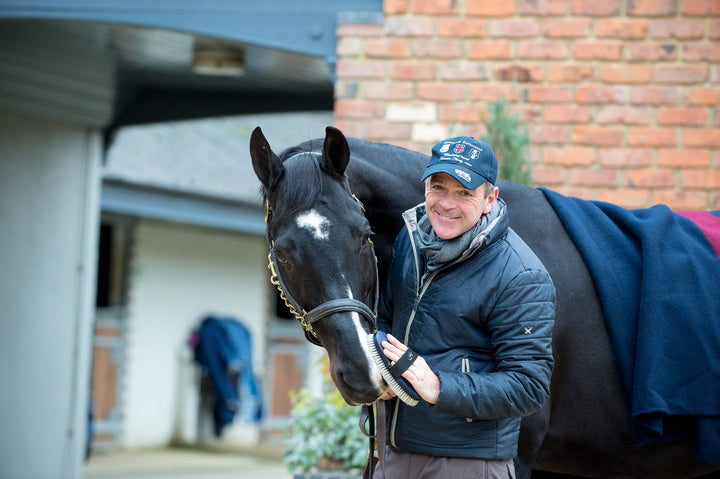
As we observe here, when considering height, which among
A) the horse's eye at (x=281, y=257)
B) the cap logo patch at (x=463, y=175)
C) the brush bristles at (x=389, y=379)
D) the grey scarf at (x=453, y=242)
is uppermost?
the cap logo patch at (x=463, y=175)

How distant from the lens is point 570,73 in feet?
14.6

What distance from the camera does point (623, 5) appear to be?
14.5ft

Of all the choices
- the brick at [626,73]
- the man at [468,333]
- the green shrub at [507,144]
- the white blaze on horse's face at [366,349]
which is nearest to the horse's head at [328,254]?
the white blaze on horse's face at [366,349]

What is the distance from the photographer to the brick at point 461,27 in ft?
14.8

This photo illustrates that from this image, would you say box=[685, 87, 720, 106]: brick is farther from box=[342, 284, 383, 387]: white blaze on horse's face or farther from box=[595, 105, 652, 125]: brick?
box=[342, 284, 383, 387]: white blaze on horse's face

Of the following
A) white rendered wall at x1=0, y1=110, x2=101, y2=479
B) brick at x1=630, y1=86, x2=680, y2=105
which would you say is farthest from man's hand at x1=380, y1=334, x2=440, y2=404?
white rendered wall at x1=0, y1=110, x2=101, y2=479

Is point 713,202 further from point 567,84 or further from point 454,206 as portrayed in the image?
point 454,206

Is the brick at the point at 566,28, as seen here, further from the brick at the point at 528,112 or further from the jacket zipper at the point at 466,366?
the jacket zipper at the point at 466,366

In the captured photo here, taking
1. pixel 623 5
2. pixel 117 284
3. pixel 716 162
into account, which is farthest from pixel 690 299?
pixel 117 284

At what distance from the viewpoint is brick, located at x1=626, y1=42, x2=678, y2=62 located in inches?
173

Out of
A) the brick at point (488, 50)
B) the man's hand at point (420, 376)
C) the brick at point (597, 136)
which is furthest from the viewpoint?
the brick at point (488, 50)

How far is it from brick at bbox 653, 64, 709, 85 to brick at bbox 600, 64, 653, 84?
0.05 metres

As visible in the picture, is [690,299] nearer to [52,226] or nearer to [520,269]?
[520,269]

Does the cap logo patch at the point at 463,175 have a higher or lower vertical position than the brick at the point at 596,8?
lower
